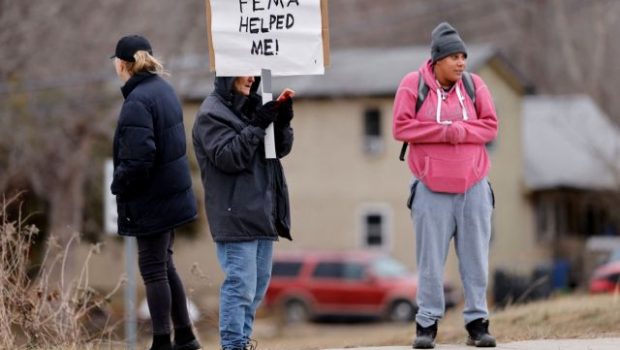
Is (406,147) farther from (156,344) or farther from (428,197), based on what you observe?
(156,344)

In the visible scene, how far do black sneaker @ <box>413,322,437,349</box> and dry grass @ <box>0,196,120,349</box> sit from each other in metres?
2.18

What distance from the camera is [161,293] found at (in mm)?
8977

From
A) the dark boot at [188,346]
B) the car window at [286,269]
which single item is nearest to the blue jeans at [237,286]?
the dark boot at [188,346]

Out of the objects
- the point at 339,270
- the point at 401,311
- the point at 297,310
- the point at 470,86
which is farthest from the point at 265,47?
the point at 297,310

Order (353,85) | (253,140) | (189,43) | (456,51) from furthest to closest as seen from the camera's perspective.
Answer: (353,85) → (189,43) → (456,51) → (253,140)

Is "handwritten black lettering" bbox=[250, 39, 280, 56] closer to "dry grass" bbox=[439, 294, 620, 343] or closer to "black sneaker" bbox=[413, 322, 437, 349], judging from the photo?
"black sneaker" bbox=[413, 322, 437, 349]

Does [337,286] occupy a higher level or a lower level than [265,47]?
lower

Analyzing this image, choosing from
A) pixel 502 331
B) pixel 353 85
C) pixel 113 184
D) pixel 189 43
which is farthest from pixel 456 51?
pixel 353 85

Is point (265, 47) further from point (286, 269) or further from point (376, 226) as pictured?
point (376, 226)

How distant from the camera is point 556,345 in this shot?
9680mm

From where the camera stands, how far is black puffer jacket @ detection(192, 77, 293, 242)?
8516 millimetres

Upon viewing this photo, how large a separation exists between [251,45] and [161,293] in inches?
63.6

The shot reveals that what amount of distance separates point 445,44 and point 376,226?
35505 millimetres

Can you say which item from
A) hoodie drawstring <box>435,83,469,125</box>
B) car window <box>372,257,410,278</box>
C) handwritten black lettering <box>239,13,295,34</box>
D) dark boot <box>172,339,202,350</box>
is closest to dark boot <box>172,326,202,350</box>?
dark boot <box>172,339,202,350</box>
